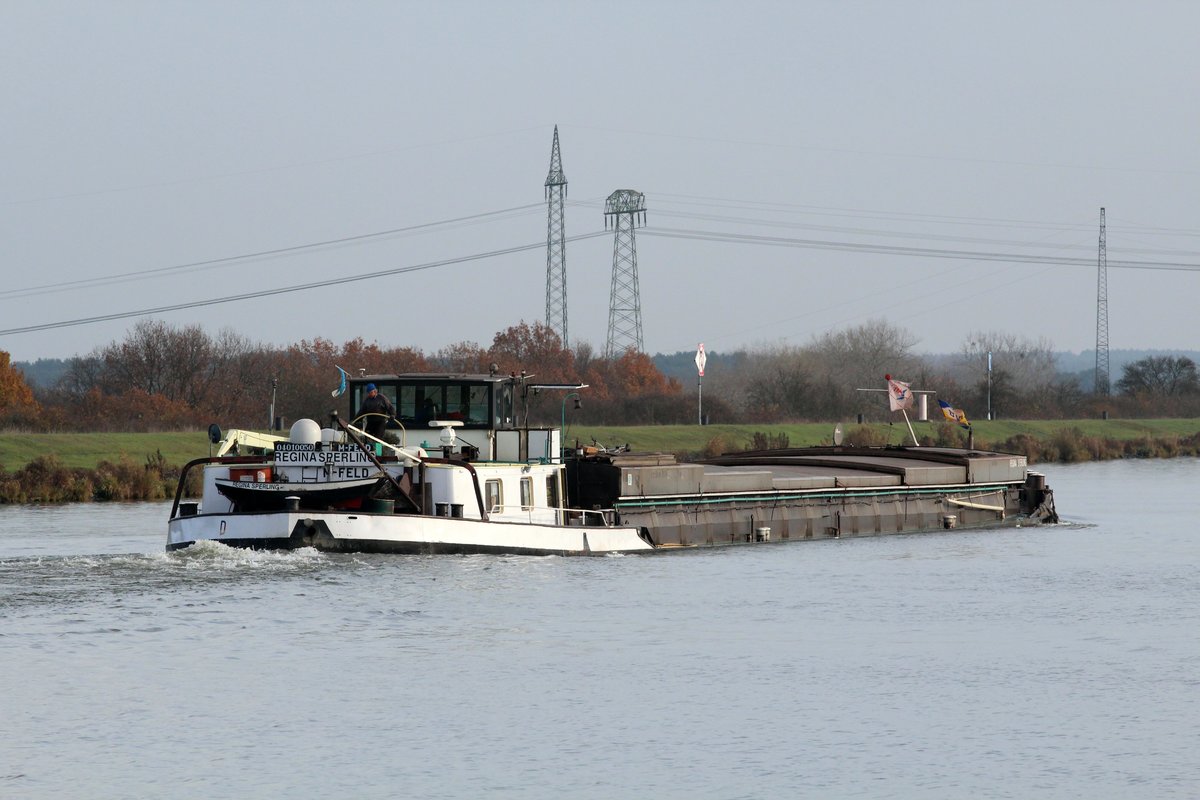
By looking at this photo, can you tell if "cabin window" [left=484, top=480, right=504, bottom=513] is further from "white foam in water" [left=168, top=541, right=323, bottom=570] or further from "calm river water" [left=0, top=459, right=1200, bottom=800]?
"white foam in water" [left=168, top=541, right=323, bottom=570]

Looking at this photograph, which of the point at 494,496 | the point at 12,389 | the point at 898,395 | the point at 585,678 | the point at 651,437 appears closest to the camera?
the point at 585,678

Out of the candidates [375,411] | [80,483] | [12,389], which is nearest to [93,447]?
[80,483]

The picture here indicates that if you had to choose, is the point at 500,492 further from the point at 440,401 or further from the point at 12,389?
the point at 12,389

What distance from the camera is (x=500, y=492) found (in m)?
31.7

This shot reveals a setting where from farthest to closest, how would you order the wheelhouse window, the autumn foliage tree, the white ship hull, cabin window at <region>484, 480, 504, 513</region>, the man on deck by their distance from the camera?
the autumn foliage tree → the wheelhouse window → cabin window at <region>484, 480, 504, 513</region> → the man on deck → the white ship hull

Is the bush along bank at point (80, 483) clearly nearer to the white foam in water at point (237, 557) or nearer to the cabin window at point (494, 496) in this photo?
the cabin window at point (494, 496)

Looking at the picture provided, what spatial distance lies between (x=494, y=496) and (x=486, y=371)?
157 ft

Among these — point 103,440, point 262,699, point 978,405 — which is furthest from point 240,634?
point 978,405

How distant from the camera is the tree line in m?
70.6

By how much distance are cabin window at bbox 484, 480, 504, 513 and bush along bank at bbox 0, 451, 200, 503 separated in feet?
68.9

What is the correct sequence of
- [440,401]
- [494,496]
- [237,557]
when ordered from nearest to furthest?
[237,557] → [494,496] → [440,401]

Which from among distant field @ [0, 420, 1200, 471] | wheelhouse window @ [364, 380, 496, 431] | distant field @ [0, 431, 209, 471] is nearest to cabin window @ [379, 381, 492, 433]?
wheelhouse window @ [364, 380, 496, 431]

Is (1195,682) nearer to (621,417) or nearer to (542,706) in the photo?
(542,706)

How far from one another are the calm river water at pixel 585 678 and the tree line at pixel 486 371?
34.6 m
